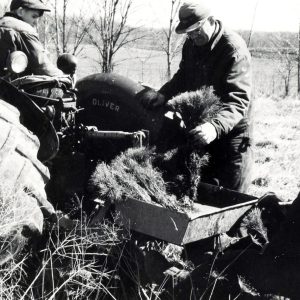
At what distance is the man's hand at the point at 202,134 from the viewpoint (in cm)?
344

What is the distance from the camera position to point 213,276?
2.71 meters

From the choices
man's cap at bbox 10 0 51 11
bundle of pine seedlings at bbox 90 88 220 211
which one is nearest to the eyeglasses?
bundle of pine seedlings at bbox 90 88 220 211

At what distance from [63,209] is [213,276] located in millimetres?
1867

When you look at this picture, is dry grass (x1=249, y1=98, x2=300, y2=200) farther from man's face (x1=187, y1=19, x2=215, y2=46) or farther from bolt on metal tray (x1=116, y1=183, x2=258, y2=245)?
bolt on metal tray (x1=116, y1=183, x2=258, y2=245)

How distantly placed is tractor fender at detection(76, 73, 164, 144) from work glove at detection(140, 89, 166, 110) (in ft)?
0.14

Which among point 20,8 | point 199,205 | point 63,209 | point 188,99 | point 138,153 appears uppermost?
point 20,8

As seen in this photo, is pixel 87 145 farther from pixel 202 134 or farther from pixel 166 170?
pixel 202 134

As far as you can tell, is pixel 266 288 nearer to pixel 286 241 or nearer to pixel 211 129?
pixel 286 241

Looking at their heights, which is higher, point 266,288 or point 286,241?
point 286,241

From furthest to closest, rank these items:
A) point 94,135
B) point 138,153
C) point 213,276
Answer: point 94,135
point 138,153
point 213,276

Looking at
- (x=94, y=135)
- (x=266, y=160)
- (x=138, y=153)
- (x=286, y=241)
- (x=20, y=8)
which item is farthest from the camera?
(x=266, y=160)

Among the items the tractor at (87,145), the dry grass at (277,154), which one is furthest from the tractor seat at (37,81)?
the dry grass at (277,154)

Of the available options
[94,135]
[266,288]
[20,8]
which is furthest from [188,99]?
[20,8]

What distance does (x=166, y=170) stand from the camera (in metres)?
3.53
